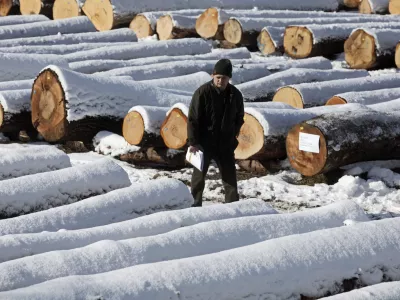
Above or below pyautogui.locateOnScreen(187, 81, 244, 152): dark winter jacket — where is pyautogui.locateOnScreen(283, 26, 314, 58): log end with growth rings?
below

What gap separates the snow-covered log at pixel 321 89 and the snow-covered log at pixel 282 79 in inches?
18.9

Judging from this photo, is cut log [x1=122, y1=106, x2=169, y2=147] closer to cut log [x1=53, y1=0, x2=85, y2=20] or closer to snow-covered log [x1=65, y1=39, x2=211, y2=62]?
snow-covered log [x1=65, y1=39, x2=211, y2=62]

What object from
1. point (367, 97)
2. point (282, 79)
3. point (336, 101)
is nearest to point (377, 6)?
point (282, 79)

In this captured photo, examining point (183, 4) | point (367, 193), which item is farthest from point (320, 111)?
point (183, 4)

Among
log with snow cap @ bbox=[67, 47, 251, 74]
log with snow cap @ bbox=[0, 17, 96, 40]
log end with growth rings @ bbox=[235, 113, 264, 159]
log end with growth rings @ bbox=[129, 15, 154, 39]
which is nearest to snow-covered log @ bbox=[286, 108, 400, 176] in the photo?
log end with growth rings @ bbox=[235, 113, 264, 159]

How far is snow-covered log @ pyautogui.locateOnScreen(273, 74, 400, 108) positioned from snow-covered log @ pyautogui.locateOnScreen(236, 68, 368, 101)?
1.58 ft

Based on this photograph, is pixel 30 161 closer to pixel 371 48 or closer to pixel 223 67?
pixel 223 67

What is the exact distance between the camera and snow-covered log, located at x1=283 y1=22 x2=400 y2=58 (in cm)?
1525

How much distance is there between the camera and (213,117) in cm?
736

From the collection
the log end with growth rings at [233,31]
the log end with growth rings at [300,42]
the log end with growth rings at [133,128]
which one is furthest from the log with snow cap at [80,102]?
the log end with growth rings at [233,31]

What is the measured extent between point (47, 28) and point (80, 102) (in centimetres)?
609

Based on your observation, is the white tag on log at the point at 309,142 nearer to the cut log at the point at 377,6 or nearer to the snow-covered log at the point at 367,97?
the snow-covered log at the point at 367,97

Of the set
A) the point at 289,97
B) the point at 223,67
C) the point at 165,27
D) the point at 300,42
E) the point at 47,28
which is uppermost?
the point at 223,67

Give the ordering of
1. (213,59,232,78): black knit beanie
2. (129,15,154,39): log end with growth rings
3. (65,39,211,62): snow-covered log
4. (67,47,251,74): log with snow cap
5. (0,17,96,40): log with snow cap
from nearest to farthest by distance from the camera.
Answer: (213,59,232,78): black knit beanie < (67,47,251,74): log with snow cap < (65,39,211,62): snow-covered log < (0,17,96,40): log with snow cap < (129,15,154,39): log end with growth rings
